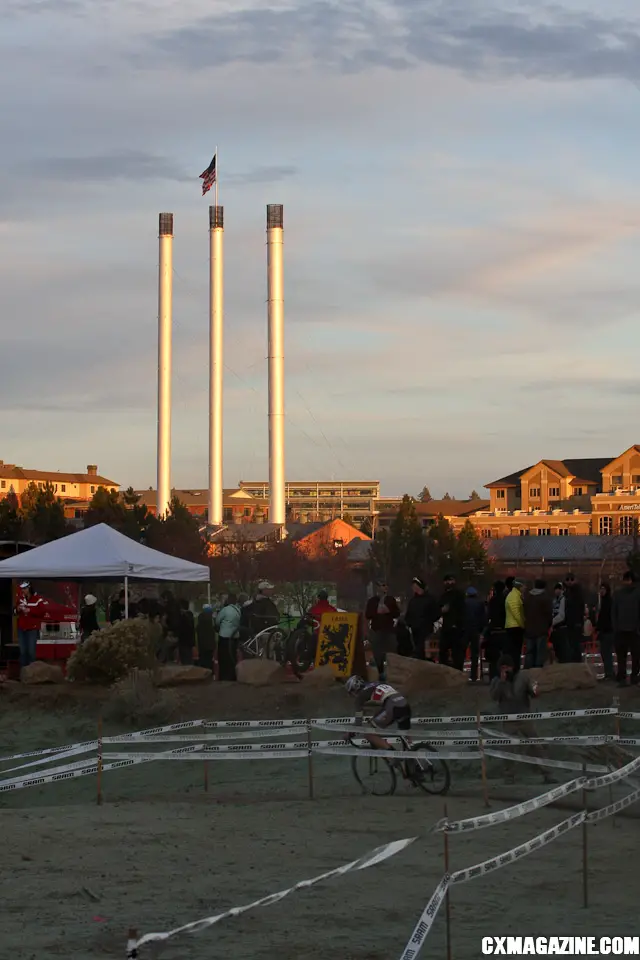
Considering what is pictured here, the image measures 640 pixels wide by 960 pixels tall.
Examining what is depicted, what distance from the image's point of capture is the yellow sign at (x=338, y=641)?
79.4 ft

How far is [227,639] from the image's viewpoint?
1041 inches

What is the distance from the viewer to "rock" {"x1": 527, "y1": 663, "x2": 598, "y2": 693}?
2223 centimetres

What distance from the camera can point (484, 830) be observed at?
14.6 meters

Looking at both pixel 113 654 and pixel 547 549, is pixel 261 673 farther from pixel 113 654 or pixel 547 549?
pixel 547 549

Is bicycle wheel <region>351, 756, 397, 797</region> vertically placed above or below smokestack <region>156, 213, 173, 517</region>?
below

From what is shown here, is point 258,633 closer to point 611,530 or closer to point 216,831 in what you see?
point 216,831

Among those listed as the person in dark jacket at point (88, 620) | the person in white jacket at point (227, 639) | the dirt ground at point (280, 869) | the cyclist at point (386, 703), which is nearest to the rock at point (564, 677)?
the dirt ground at point (280, 869)

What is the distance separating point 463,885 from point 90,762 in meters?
7.13

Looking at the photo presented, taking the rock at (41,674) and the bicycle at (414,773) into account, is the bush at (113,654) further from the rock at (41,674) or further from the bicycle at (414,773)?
the bicycle at (414,773)

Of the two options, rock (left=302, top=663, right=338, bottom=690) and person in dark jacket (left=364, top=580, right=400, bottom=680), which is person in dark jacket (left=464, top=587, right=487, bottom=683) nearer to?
person in dark jacket (left=364, top=580, right=400, bottom=680)

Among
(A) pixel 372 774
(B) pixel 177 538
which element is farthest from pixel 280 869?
(B) pixel 177 538

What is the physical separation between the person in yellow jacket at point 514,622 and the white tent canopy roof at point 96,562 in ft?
22.1

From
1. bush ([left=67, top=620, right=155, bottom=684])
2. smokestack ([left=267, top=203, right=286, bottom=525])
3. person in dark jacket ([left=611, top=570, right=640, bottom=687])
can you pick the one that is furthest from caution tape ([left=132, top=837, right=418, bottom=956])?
smokestack ([left=267, top=203, right=286, bottom=525])

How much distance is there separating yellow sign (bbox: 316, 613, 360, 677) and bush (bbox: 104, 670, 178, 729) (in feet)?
8.54
